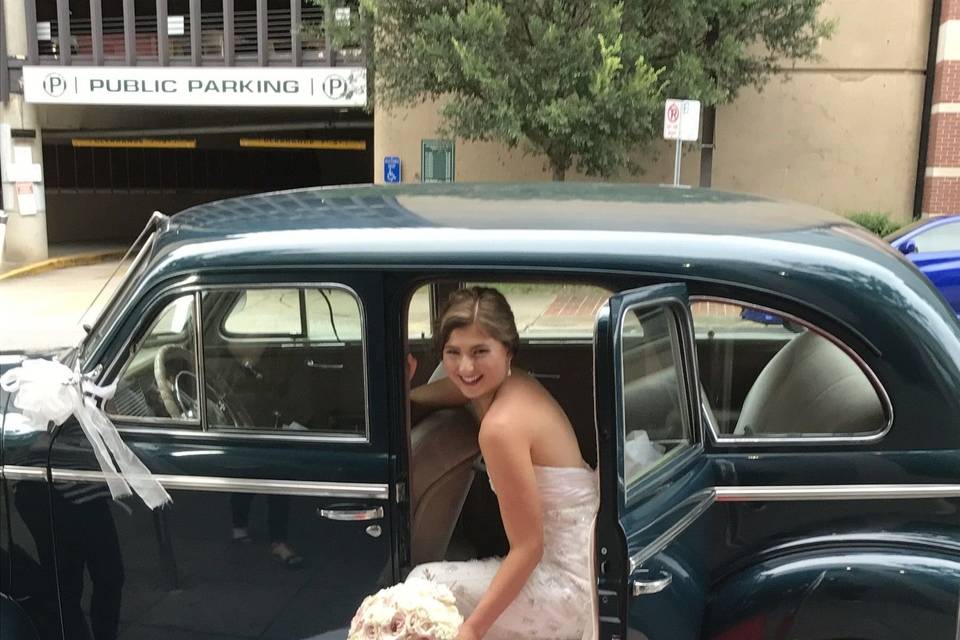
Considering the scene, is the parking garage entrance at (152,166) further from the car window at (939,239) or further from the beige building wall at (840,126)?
the car window at (939,239)

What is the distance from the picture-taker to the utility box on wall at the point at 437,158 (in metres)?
13.5

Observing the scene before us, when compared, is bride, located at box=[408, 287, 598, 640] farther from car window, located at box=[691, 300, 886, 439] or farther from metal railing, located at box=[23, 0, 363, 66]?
metal railing, located at box=[23, 0, 363, 66]

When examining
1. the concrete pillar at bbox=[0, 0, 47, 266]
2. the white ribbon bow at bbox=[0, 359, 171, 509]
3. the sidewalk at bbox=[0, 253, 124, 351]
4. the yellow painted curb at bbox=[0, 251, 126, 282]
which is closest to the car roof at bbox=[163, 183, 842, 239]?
the white ribbon bow at bbox=[0, 359, 171, 509]

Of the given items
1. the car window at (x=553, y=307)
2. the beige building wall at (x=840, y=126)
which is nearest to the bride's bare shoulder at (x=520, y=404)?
the car window at (x=553, y=307)

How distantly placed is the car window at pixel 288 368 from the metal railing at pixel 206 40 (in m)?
12.7

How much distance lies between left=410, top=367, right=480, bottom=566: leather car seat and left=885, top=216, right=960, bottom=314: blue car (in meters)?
6.59

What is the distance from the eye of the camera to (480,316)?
6.89 ft

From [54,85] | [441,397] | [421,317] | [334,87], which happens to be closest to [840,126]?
[334,87]

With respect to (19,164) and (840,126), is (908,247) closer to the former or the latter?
(840,126)

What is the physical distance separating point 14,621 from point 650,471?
1.82m

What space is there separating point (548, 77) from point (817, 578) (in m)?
9.52

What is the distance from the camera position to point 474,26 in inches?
407

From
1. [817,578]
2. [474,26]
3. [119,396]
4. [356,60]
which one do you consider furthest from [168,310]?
[356,60]

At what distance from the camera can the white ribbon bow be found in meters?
2.18
